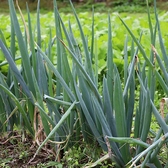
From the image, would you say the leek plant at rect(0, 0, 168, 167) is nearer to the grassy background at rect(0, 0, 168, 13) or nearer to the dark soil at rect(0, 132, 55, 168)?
the dark soil at rect(0, 132, 55, 168)

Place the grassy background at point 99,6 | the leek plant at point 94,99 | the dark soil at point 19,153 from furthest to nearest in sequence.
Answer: the grassy background at point 99,6 → the dark soil at point 19,153 → the leek plant at point 94,99

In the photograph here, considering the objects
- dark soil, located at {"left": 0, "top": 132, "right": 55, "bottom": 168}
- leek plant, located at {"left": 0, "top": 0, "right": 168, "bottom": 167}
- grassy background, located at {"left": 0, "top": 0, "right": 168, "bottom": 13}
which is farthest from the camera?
grassy background, located at {"left": 0, "top": 0, "right": 168, "bottom": 13}

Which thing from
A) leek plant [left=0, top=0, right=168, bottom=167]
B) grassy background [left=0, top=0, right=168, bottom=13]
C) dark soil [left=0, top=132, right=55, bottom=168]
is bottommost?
grassy background [left=0, top=0, right=168, bottom=13]

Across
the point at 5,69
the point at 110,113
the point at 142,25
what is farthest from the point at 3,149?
the point at 142,25

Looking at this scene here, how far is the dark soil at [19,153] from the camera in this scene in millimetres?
1608

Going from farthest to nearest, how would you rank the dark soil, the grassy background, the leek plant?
1. the grassy background
2. the dark soil
3. the leek plant

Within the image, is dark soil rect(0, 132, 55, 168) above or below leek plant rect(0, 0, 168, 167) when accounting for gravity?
below

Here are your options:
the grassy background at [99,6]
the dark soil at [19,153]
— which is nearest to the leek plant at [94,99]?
the dark soil at [19,153]

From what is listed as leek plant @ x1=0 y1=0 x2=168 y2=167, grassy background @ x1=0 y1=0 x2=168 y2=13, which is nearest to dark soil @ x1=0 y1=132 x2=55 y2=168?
leek plant @ x1=0 y1=0 x2=168 y2=167

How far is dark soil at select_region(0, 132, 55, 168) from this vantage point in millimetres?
1608

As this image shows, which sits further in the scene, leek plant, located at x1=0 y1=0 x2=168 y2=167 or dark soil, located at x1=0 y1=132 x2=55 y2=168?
dark soil, located at x1=0 y1=132 x2=55 y2=168

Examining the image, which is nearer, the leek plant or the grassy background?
the leek plant

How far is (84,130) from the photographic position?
1.46m

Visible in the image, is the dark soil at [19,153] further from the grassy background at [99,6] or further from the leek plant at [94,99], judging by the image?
the grassy background at [99,6]
